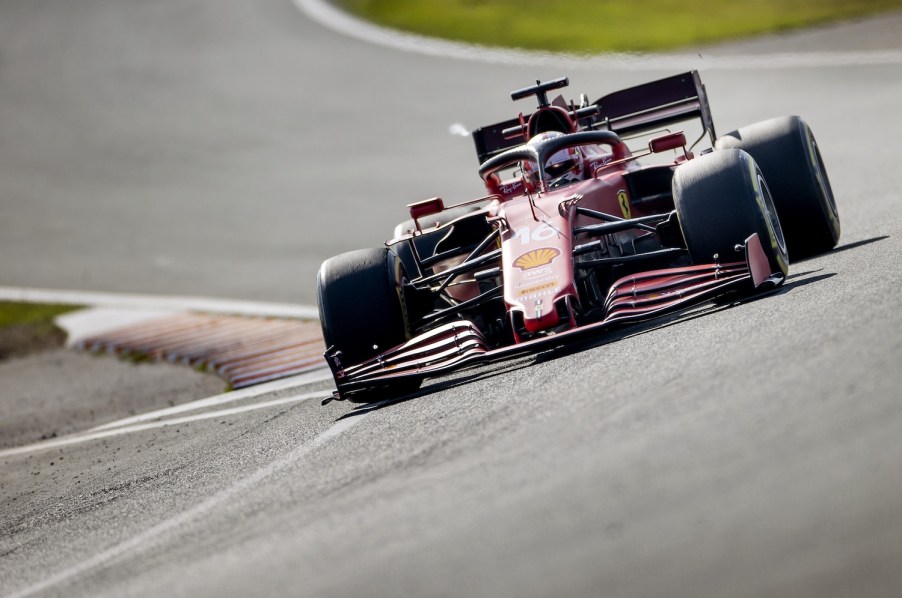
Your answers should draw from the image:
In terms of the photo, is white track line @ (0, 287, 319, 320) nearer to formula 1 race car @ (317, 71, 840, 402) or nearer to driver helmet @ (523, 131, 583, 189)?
formula 1 race car @ (317, 71, 840, 402)

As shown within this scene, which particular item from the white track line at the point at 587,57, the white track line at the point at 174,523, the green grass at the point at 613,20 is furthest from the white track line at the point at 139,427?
the green grass at the point at 613,20

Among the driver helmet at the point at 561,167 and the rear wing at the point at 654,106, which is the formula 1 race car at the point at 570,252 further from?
the rear wing at the point at 654,106

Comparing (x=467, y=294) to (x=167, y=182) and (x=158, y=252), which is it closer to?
(x=158, y=252)

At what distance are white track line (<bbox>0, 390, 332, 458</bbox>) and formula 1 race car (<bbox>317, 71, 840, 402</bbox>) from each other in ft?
4.33

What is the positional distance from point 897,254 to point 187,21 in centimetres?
3163

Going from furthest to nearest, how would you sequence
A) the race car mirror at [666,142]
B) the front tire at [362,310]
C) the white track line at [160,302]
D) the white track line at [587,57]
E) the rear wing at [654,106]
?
the white track line at [587,57]
the white track line at [160,302]
the rear wing at [654,106]
the race car mirror at [666,142]
the front tire at [362,310]

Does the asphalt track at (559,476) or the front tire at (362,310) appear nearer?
the asphalt track at (559,476)

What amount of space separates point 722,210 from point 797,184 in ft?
5.81

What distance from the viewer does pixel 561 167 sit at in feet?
29.6

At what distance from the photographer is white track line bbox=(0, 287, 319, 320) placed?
1422 centimetres

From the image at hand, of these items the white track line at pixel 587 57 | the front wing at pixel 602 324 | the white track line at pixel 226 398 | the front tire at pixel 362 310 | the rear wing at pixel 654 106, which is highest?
the white track line at pixel 587 57

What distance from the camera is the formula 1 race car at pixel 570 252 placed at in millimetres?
7285

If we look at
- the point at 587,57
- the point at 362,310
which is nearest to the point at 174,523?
the point at 362,310

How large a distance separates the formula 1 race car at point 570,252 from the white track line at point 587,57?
1391cm
